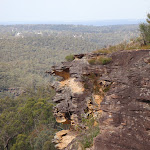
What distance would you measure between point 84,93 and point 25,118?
21496 millimetres

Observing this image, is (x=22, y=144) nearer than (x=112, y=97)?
No

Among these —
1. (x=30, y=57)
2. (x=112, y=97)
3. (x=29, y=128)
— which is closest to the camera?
(x=112, y=97)

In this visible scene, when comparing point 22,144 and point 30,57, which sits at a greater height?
point 22,144

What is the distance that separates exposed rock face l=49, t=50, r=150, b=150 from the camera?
23.7 feet

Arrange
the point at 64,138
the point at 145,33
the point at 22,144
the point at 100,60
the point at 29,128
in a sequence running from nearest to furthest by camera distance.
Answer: the point at 64,138 < the point at 100,60 < the point at 145,33 < the point at 22,144 < the point at 29,128

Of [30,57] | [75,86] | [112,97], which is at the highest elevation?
[112,97]

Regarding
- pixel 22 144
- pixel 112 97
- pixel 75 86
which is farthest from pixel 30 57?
pixel 112 97

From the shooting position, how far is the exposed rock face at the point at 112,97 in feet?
23.7

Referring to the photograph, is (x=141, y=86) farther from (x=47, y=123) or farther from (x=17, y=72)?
(x=17, y=72)

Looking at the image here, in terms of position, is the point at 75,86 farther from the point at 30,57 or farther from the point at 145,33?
the point at 30,57

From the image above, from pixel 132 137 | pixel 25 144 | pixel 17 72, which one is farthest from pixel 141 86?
pixel 17 72

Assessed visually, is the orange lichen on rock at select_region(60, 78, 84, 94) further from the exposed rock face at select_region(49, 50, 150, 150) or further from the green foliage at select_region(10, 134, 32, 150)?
the green foliage at select_region(10, 134, 32, 150)

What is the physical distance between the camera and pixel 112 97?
348 inches

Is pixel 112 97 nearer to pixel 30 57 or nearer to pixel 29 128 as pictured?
pixel 29 128
